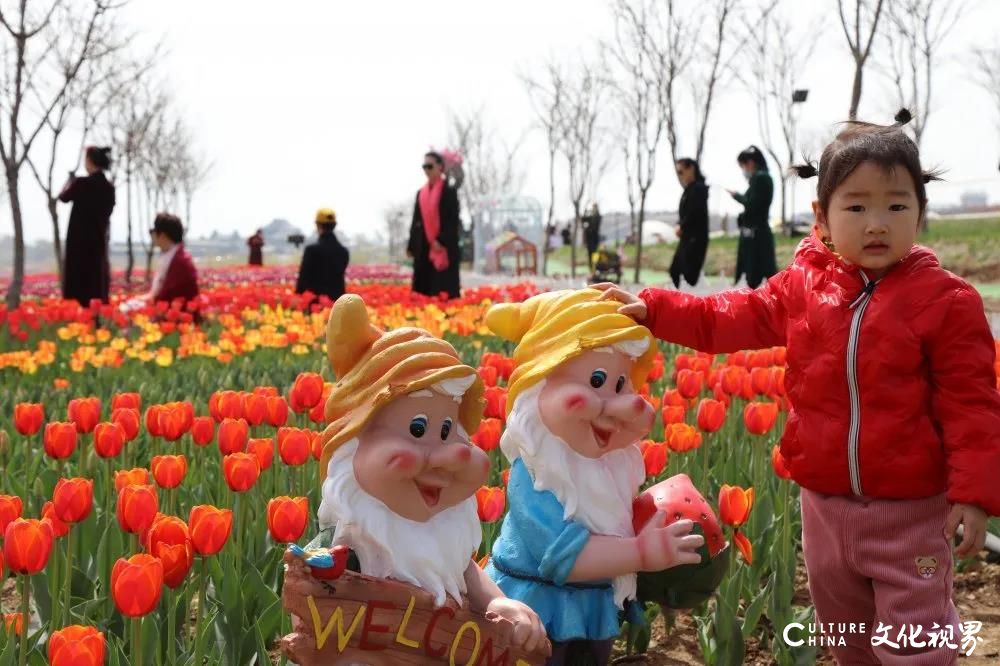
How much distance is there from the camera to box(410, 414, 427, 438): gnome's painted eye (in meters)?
1.70

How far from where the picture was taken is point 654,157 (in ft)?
68.6

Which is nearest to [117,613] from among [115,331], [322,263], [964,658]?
[964,658]

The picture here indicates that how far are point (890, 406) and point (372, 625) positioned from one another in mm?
1078

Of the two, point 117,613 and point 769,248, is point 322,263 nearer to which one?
point 769,248

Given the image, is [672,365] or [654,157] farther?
[654,157]

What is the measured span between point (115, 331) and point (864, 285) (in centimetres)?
779

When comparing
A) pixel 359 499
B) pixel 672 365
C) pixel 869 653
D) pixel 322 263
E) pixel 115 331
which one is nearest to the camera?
pixel 359 499

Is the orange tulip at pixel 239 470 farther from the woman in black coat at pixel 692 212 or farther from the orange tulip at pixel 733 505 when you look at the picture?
the woman in black coat at pixel 692 212

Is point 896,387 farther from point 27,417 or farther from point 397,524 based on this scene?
point 27,417

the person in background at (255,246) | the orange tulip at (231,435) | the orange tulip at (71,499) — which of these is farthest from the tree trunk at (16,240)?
the person in background at (255,246)

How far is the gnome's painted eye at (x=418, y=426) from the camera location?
1699 millimetres

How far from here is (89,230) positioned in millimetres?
9984

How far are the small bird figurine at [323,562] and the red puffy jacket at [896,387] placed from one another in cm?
101

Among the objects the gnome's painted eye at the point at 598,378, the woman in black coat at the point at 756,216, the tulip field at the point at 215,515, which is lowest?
the tulip field at the point at 215,515
